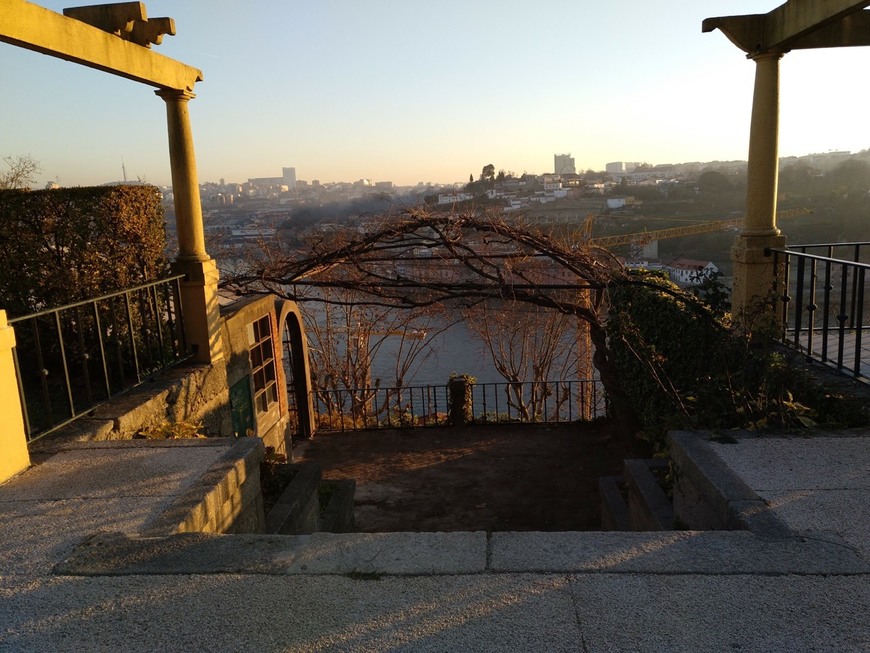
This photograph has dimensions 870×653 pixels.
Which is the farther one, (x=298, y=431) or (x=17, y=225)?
(x=298, y=431)

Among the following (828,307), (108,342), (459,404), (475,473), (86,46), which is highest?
(86,46)

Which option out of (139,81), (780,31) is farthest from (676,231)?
(139,81)

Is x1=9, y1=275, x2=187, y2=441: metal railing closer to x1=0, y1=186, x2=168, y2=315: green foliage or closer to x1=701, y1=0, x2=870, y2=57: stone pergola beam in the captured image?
x1=0, y1=186, x2=168, y2=315: green foliage

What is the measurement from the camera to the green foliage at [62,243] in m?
5.39

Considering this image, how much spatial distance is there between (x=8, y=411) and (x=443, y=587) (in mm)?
2675

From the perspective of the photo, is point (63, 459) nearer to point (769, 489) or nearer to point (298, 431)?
point (769, 489)

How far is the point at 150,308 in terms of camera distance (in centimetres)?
605

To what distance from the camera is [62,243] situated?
17.9ft

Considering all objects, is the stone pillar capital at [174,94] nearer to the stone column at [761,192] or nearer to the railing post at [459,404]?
the stone column at [761,192]

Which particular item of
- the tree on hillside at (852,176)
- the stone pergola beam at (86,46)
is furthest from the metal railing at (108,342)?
the tree on hillside at (852,176)

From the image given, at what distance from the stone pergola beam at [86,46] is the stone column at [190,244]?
0.78ft

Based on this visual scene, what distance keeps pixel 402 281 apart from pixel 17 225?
Answer: 418 cm

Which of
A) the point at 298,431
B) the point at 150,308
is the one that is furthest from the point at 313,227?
the point at 150,308

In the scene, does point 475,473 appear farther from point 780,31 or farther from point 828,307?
point 780,31
